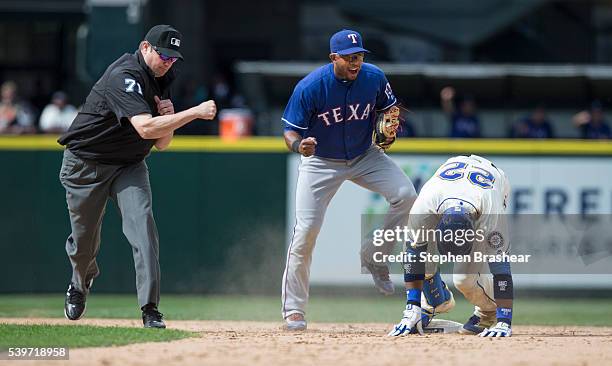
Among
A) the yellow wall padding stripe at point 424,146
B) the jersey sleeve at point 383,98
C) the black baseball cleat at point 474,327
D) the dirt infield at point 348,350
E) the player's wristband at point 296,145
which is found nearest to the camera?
the dirt infield at point 348,350

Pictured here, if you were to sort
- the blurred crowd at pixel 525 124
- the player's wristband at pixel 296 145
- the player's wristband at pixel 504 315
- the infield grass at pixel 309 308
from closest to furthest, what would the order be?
the player's wristband at pixel 504 315 → the player's wristband at pixel 296 145 → the infield grass at pixel 309 308 → the blurred crowd at pixel 525 124

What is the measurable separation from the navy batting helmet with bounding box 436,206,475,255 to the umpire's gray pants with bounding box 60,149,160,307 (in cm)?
211

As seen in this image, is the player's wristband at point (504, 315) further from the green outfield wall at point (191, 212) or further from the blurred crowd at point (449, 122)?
the blurred crowd at point (449, 122)

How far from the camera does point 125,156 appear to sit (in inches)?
324

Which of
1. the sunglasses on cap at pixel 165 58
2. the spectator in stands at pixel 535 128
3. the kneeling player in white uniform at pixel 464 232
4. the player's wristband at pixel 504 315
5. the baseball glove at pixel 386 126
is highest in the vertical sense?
the sunglasses on cap at pixel 165 58

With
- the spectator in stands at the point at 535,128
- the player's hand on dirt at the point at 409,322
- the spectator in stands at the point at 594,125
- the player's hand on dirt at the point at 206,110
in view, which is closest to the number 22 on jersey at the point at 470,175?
the player's hand on dirt at the point at 409,322

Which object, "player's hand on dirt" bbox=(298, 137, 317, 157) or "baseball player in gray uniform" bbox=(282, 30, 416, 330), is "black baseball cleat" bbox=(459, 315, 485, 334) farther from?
"player's hand on dirt" bbox=(298, 137, 317, 157)

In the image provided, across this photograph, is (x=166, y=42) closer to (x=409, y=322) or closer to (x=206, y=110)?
(x=206, y=110)

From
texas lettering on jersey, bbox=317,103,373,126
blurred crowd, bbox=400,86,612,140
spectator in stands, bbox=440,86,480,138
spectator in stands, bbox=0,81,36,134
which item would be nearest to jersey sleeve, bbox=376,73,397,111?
texas lettering on jersey, bbox=317,103,373,126

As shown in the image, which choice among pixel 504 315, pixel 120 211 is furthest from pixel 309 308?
pixel 504 315

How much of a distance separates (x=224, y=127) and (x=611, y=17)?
10779 mm

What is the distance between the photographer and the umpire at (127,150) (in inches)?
310

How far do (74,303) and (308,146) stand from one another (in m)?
2.22

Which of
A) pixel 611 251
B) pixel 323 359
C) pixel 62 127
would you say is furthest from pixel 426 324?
pixel 62 127
